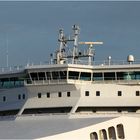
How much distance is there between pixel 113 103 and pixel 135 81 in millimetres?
2504

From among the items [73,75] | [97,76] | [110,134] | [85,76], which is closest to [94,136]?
[110,134]

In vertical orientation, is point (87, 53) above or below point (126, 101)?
above

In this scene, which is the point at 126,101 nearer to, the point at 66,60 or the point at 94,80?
the point at 94,80

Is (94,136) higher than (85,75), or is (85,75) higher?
(85,75)

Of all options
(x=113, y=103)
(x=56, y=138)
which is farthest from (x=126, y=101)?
(x=56, y=138)

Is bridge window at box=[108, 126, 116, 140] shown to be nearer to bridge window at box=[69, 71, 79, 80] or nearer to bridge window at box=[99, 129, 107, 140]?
bridge window at box=[99, 129, 107, 140]

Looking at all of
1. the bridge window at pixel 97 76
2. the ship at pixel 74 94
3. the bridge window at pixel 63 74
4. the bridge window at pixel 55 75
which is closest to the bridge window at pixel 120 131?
the ship at pixel 74 94

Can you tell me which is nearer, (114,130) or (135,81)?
(114,130)

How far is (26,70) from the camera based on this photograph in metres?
55.0

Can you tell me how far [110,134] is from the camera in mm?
48969

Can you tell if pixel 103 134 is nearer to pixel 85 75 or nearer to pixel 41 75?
pixel 85 75

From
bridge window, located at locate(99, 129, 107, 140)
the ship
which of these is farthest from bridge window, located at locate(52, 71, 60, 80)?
bridge window, located at locate(99, 129, 107, 140)

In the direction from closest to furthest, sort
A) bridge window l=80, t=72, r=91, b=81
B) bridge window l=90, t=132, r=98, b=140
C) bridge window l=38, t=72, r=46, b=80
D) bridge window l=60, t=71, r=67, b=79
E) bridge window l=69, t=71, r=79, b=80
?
bridge window l=90, t=132, r=98, b=140 → bridge window l=60, t=71, r=67, b=79 → bridge window l=69, t=71, r=79, b=80 → bridge window l=38, t=72, r=46, b=80 → bridge window l=80, t=72, r=91, b=81

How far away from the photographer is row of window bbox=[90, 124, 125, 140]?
47.0 meters
